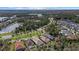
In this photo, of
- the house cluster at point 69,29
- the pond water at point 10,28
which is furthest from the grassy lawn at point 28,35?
the house cluster at point 69,29

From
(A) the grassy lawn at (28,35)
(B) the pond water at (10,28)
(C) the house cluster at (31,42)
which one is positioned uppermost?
(B) the pond water at (10,28)

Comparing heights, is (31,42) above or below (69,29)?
below

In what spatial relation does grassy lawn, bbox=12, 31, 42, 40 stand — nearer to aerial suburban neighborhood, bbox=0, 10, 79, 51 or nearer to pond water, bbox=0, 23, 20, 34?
aerial suburban neighborhood, bbox=0, 10, 79, 51

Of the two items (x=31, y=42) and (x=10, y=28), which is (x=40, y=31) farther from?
(x=10, y=28)

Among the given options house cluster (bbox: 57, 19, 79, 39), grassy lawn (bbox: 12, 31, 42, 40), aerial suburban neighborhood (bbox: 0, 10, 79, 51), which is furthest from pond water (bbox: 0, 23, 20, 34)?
house cluster (bbox: 57, 19, 79, 39)

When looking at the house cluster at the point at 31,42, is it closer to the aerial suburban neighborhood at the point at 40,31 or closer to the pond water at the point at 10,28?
the aerial suburban neighborhood at the point at 40,31

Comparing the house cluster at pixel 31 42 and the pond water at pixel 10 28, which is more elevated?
the pond water at pixel 10 28

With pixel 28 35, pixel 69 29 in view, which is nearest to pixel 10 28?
pixel 28 35

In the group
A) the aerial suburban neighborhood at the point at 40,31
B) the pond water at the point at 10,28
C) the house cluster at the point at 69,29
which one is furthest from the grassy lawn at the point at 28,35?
the house cluster at the point at 69,29

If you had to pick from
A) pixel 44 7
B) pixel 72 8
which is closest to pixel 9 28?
pixel 44 7

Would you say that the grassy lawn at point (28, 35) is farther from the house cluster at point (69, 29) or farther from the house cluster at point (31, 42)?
the house cluster at point (69, 29)
